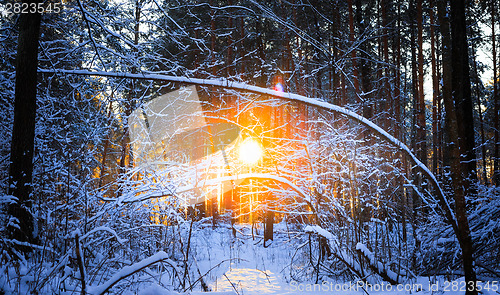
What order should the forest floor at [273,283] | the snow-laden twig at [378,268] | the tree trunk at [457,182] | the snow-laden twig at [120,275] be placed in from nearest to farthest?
1. the snow-laden twig at [120,275]
2. the tree trunk at [457,182]
3. the forest floor at [273,283]
4. the snow-laden twig at [378,268]

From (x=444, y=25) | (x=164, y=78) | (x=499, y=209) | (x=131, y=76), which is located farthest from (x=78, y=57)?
(x=499, y=209)

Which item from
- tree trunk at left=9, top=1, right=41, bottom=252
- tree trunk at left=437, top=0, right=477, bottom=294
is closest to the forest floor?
tree trunk at left=437, top=0, right=477, bottom=294

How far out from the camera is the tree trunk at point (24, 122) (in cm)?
420

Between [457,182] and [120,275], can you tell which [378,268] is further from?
[120,275]

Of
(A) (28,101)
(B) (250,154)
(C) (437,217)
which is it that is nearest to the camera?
(A) (28,101)

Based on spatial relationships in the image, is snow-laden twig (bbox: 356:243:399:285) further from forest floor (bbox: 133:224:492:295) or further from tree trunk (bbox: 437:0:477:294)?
tree trunk (bbox: 437:0:477:294)

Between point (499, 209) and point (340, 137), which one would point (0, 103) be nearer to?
point (340, 137)

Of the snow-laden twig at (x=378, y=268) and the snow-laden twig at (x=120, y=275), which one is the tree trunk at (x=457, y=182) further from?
the snow-laden twig at (x=120, y=275)

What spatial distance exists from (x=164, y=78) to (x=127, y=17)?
1.92m

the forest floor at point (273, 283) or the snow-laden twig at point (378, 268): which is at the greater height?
the snow-laden twig at point (378, 268)

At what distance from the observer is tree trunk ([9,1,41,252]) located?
420cm

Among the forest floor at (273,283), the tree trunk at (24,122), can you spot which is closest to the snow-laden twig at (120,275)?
the forest floor at (273,283)

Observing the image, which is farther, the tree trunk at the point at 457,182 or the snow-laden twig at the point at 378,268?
the snow-laden twig at the point at 378,268

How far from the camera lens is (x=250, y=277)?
18.0 feet
